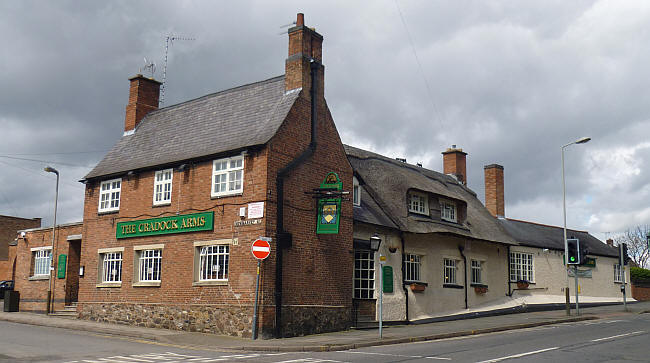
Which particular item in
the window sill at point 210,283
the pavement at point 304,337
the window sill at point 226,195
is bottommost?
the pavement at point 304,337

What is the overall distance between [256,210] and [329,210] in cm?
266

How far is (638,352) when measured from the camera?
1431cm

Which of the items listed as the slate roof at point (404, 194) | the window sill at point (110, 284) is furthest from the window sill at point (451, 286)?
the window sill at point (110, 284)

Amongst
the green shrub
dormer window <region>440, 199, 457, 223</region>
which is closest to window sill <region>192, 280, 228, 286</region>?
dormer window <region>440, 199, 457, 223</region>

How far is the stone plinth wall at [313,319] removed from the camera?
20.5m

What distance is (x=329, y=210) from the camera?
2136 cm

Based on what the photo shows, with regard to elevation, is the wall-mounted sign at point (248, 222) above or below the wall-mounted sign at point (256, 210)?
below

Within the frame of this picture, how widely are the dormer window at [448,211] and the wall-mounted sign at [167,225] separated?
12869 millimetres

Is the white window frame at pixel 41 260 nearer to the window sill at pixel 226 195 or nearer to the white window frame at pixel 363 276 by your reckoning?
the window sill at pixel 226 195

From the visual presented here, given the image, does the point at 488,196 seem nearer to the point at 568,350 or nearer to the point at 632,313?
the point at 632,313

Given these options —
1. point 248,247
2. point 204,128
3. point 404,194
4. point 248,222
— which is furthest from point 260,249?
point 404,194

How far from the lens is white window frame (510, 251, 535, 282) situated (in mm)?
34250

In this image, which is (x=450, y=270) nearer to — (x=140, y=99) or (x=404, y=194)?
(x=404, y=194)

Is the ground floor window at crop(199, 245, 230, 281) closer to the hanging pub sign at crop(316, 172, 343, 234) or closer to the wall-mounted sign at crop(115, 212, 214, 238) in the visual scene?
the wall-mounted sign at crop(115, 212, 214, 238)
